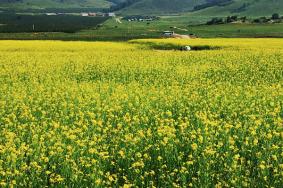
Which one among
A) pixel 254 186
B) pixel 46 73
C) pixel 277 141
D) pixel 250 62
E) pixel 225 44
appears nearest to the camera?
pixel 254 186

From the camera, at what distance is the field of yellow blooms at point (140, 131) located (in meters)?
9.77

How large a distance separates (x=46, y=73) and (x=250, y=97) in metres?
13.3

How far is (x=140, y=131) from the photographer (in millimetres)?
→ 11609

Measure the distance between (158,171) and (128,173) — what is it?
0.73 m

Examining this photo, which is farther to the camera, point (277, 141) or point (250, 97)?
point (250, 97)

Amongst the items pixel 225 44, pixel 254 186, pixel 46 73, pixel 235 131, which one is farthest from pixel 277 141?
pixel 225 44

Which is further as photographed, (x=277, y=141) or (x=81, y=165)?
(x=277, y=141)

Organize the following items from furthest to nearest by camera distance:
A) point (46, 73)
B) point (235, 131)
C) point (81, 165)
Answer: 1. point (46, 73)
2. point (235, 131)
3. point (81, 165)

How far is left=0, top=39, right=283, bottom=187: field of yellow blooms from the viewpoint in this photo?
9766mm

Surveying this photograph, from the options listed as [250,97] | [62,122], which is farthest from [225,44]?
[62,122]

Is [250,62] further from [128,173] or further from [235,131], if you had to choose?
[128,173]

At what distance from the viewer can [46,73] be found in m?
26.8

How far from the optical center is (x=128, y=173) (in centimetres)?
1026

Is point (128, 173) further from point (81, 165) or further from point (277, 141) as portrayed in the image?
point (277, 141)
